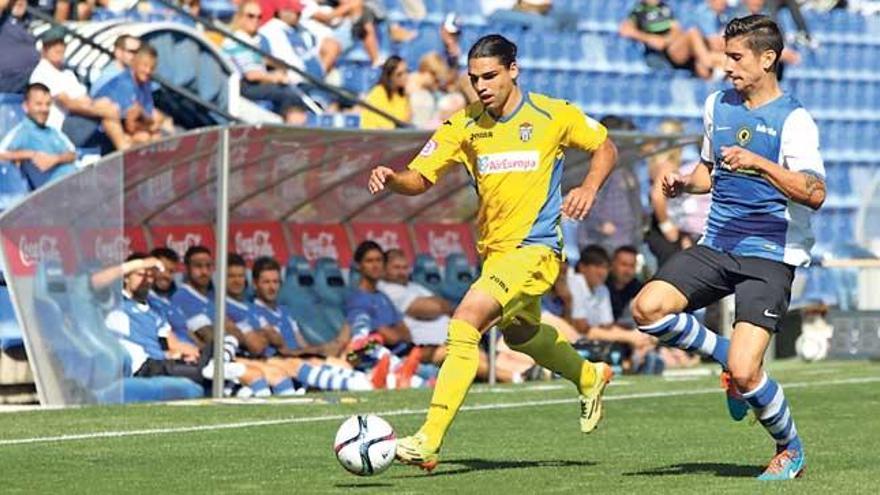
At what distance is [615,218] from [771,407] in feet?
33.8

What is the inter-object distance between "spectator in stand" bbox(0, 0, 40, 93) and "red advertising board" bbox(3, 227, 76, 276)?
8.72 ft

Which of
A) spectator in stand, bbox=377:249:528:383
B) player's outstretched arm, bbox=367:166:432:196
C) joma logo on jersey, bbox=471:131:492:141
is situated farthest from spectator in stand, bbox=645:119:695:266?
player's outstretched arm, bbox=367:166:432:196

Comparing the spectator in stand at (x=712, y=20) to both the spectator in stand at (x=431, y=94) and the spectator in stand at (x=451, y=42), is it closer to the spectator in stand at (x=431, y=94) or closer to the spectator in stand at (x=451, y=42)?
the spectator in stand at (x=451, y=42)

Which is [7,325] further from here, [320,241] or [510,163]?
[510,163]

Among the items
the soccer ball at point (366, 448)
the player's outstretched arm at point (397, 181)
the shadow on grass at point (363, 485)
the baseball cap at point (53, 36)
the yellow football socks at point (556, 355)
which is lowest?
the shadow on grass at point (363, 485)

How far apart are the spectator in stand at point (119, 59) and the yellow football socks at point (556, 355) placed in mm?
7977

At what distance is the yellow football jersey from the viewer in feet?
31.8

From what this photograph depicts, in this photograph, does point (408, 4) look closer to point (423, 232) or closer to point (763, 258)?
point (423, 232)

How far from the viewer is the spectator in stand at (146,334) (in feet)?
48.4

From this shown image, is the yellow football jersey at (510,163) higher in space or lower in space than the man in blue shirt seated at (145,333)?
higher

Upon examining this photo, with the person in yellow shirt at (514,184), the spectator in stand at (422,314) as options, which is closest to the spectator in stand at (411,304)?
the spectator in stand at (422,314)

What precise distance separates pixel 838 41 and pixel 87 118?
13976 millimetres

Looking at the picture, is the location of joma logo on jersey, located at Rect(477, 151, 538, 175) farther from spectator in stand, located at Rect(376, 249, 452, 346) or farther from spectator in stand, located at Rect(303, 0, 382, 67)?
spectator in stand, located at Rect(303, 0, 382, 67)

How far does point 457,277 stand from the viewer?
18.7 metres
